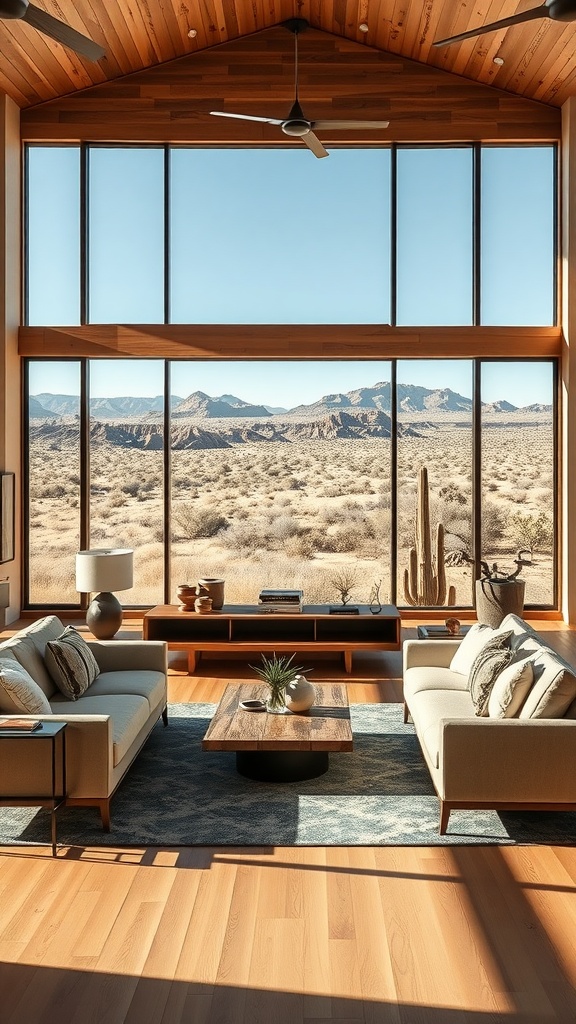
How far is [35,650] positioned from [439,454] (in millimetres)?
5306

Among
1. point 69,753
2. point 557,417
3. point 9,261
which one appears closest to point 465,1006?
point 69,753

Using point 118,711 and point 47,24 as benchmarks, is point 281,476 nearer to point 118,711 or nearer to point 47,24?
point 118,711

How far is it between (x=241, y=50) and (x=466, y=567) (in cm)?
565

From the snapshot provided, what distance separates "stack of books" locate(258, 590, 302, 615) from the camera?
748 cm

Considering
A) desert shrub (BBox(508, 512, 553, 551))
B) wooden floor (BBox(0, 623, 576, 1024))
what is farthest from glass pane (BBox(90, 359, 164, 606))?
wooden floor (BBox(0, 623, 576, 1024))

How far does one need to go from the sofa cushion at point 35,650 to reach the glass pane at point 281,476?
3.92m

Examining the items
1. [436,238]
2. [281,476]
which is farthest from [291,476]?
[436,238]

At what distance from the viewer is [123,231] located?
9062 millimetres

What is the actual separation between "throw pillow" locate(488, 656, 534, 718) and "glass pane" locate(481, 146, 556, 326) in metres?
5.49

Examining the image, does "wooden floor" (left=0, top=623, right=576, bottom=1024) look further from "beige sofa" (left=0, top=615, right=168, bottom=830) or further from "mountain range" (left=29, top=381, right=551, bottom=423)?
"mountain range" (left=29, top=381, right=551, bottom=423)

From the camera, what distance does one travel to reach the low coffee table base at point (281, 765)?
15.7ft

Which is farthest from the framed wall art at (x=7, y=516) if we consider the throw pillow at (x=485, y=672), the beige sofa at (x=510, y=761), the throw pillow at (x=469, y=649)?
the beige sofa at (x=510, y=761)

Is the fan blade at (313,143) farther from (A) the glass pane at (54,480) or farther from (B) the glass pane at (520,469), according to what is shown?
(A) the glass pane at (54,480)

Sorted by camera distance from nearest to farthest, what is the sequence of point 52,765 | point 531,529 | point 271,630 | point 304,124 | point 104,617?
point 52,765
point 304,124
point 104,617
point 271,630
point 531,529
